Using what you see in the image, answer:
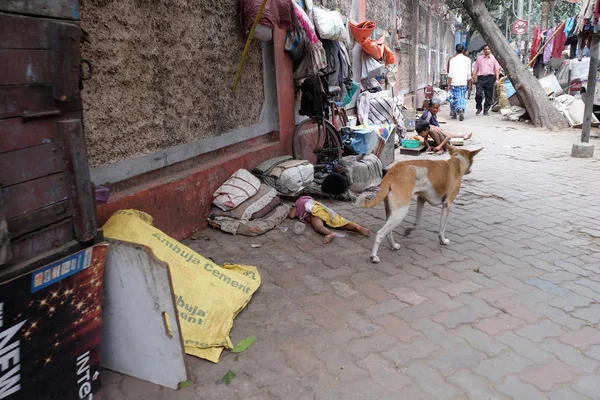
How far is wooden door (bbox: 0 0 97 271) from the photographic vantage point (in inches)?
65.5

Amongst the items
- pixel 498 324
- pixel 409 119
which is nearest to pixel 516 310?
pixel 498 324

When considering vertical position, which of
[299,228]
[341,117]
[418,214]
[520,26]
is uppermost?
[520,26]

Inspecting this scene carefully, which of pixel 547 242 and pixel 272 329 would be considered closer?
pixel 272 329

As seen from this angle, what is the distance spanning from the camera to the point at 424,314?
2986mm

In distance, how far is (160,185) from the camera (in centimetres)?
387

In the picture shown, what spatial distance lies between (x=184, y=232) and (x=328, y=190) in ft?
6.87

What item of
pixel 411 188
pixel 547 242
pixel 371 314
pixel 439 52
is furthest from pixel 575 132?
pixel 439 52

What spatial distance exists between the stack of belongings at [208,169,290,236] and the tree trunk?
31.4 feet

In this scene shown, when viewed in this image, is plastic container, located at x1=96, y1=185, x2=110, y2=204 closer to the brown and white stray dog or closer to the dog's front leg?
the brown and white stray dog

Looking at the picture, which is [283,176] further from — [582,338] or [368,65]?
[368,65]

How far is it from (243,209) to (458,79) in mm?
10809

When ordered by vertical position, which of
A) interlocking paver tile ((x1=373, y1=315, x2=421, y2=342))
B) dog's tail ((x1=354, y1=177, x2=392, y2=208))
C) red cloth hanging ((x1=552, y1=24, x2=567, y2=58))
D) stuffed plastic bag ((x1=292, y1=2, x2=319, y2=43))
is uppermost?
red cloth hanging ((x1=552, y1=24, x2=567, y2=58))

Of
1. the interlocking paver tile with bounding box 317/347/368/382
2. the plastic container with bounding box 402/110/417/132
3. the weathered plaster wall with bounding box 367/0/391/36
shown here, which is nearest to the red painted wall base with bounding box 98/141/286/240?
the interlocking paver tile with bounding box 317/347/368/382

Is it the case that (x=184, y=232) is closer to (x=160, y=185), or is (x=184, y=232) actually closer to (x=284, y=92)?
(x=160, y=185)
